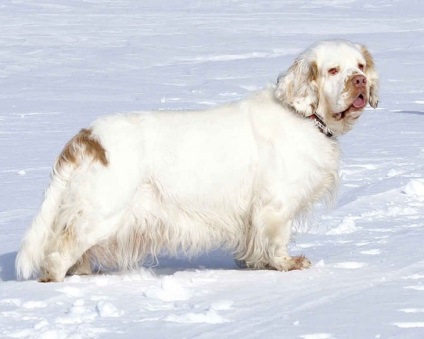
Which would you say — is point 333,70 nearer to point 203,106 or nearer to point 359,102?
point 359,102

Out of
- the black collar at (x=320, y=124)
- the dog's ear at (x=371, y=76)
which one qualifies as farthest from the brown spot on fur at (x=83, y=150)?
the dog's ear at (x=371, y=76)

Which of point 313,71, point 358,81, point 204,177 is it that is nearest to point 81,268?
point 204,177

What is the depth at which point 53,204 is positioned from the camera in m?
5.27

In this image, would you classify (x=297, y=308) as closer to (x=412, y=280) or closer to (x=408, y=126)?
(x=412, y=280)

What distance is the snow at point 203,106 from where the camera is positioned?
14.0 feet

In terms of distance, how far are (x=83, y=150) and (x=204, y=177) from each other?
2.02 feet

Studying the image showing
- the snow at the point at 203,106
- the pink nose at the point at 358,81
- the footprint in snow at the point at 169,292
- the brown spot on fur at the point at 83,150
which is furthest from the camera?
the pink nose at the point at 358,81

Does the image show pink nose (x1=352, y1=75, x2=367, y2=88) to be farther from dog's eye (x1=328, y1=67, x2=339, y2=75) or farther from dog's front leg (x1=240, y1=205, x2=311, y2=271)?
dog's front leg (x1=240, y1=205, x2=311, y2=271)

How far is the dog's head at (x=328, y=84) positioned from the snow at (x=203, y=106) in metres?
0.75

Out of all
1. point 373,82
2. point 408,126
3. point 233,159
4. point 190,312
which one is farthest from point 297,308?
point 408,126

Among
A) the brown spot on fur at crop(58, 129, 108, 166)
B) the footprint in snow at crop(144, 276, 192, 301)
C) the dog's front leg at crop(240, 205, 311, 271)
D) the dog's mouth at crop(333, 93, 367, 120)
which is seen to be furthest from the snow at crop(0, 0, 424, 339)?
the dog's mouth at crop(333, 93, 367, 120)

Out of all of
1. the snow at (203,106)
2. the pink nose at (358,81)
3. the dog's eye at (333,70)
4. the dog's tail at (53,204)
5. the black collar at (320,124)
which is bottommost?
the snow at (203,106)

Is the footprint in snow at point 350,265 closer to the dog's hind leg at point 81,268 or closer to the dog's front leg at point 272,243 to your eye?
the dog's front leg at point 272,243

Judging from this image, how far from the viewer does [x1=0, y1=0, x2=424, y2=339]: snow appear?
4277 mm
